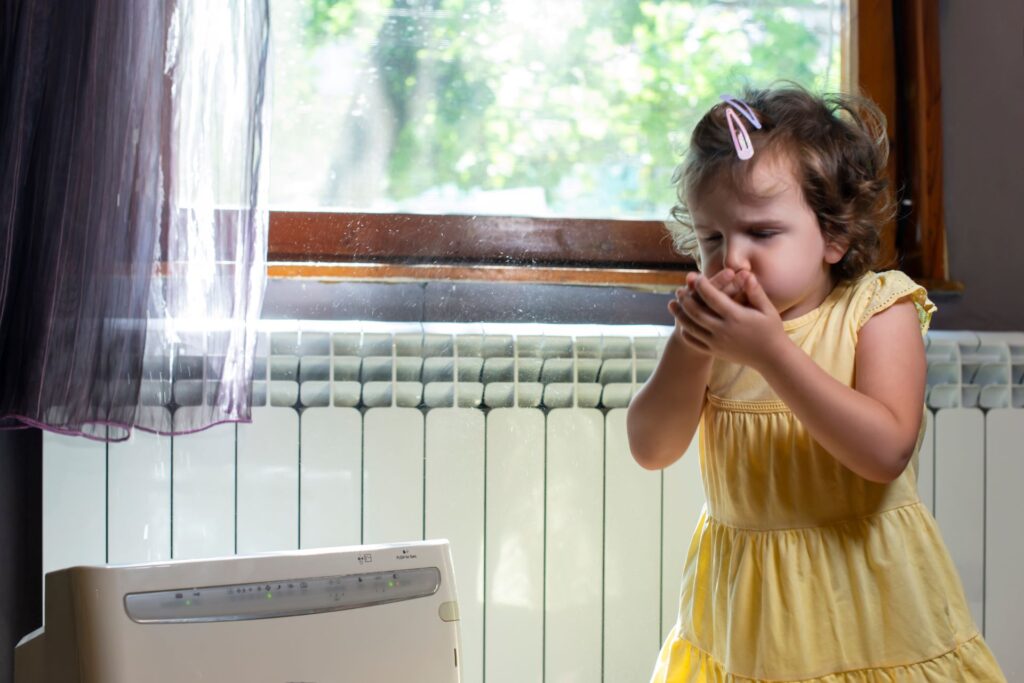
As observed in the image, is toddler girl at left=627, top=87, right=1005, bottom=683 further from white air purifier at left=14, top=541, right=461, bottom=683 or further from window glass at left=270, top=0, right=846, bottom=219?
window glass at left=270, top=0, right=846, bottom=219

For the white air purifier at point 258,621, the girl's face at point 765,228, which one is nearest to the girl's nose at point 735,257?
the girl's face at point 765,228

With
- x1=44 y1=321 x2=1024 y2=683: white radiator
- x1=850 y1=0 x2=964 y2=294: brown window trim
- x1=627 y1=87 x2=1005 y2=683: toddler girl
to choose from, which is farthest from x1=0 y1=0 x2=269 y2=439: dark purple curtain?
x1=850 y1=0 x2=964 y2=294: brown window trim

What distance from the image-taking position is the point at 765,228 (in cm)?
87

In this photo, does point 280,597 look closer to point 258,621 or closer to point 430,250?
point 258,621

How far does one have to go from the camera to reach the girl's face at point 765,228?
87 centimetres

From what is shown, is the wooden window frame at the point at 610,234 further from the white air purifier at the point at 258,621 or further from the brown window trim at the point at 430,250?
the white air purifier at the point at 258,621

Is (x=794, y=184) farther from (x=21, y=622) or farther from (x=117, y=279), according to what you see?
(x=21, y=622)

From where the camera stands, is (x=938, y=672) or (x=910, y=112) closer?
(x=938, y=672)

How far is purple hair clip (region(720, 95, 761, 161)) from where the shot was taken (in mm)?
862

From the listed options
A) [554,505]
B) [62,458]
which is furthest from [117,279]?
[554,505]

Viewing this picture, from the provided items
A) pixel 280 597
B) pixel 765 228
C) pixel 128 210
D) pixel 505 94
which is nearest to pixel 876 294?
pixel 765 228

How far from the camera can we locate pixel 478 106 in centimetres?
145

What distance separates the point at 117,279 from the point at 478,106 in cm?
56

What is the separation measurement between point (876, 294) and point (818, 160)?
14 cm
